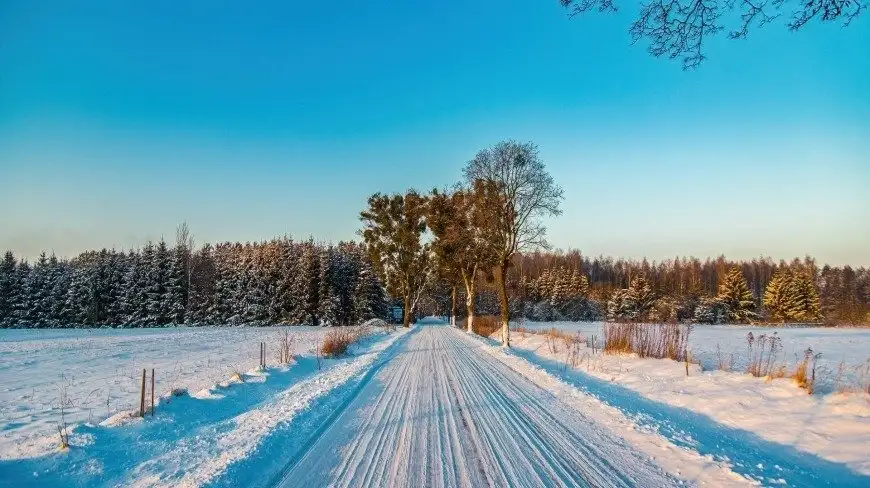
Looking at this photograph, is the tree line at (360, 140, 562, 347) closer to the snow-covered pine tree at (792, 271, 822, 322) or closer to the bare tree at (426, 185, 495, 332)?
the bare tree at (426, 185, 495, 332)

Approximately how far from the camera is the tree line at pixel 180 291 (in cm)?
5703

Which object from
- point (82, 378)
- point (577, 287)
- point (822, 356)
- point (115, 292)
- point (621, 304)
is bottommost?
point (621, 304)

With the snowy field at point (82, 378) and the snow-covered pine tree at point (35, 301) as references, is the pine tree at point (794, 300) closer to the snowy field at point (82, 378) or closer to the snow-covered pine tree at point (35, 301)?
the snowy field at point (82, 378)

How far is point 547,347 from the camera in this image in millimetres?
20781

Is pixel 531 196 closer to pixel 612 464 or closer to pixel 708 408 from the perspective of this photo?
pixel 708 408

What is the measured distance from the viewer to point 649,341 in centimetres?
1520

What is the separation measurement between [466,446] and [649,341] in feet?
36.7

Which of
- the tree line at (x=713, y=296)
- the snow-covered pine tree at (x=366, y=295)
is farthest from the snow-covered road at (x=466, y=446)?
the snow-covered pine tree at (x=366, y=295)

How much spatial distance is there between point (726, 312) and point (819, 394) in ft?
237

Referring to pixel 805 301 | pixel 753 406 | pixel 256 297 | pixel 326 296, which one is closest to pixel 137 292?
pixel 256 297

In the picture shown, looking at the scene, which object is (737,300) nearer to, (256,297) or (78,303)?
(256,297)

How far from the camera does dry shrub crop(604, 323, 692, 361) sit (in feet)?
45.6

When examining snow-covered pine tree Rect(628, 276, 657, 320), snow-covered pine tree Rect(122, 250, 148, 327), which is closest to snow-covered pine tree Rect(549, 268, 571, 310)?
snow-covered pine tree Rect(628, 276, 657, 320)

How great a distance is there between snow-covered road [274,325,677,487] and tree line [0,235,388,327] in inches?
2081
